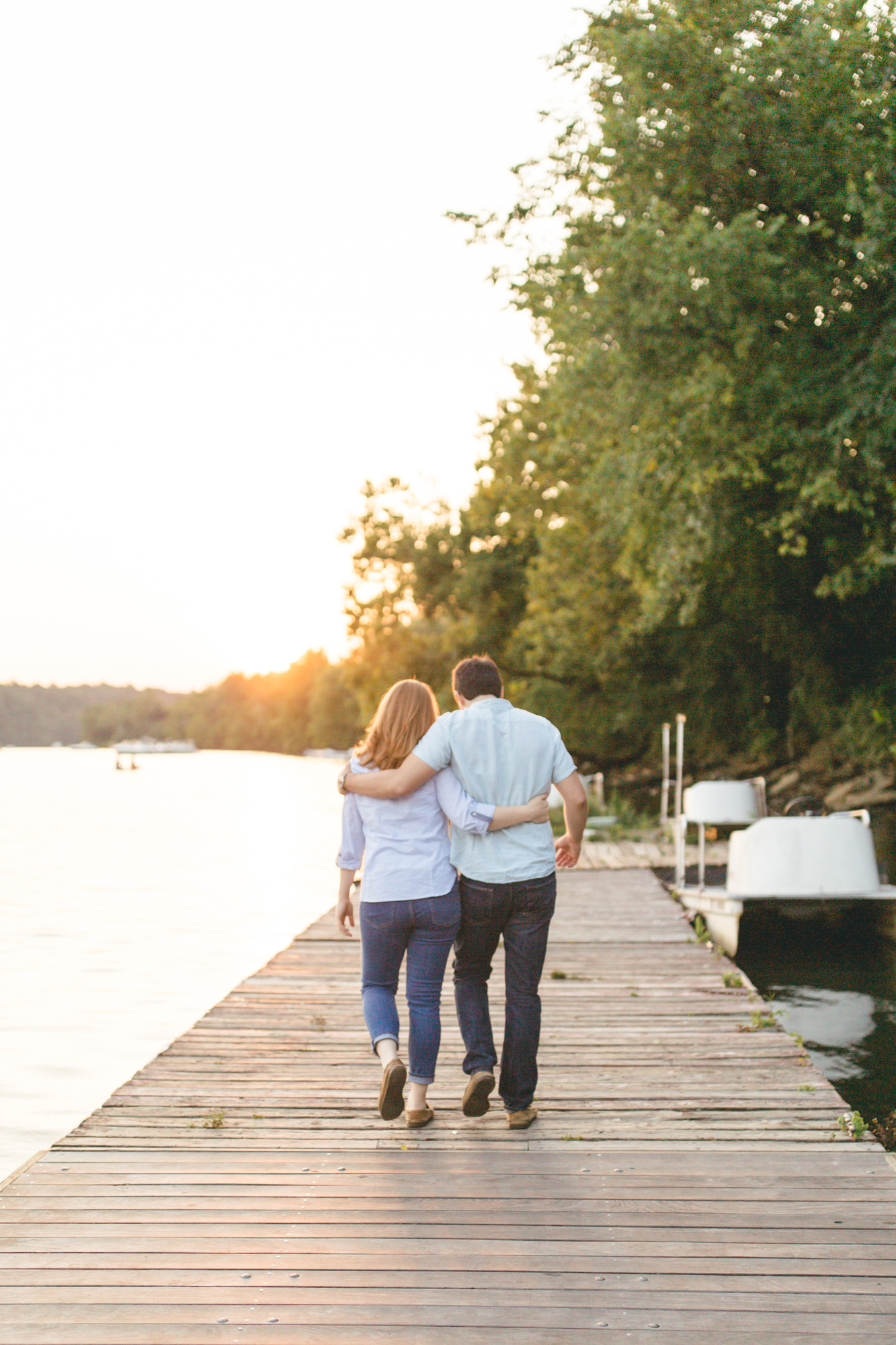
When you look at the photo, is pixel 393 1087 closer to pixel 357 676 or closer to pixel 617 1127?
pixel 617 1127

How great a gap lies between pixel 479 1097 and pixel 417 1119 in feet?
0.92

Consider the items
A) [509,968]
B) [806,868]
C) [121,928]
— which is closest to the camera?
[509,968]


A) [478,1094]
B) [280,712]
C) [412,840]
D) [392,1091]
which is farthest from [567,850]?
[280,712]

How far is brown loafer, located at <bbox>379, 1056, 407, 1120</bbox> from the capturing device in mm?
4465

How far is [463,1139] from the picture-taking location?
4582mm

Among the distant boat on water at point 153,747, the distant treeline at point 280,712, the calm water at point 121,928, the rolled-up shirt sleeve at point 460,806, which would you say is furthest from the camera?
the distant boat on water at point 153,747

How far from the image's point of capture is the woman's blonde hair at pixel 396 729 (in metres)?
4.61

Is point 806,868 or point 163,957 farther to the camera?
point 163,957

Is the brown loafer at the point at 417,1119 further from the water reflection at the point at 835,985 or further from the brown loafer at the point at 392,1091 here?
the water reflection at the point at 835,985

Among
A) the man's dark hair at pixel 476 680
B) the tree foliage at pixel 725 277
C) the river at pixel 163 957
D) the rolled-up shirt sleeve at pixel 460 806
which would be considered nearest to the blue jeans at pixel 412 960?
the rolled-up shirt sleeve at pixel 460 806

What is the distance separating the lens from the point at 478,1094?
4613mm

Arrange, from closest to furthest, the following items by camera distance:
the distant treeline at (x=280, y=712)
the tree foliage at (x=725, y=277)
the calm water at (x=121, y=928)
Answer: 1. the calm water at (x=121, y=928)
2. the tree foliage at (x=725, y=277)
3. the distant treeline at (x=280, y=712)

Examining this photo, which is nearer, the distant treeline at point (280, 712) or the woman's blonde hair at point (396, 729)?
the woman's blonde hair at point (396, 729)

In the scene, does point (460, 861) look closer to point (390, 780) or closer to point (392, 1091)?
point (390, 780)
